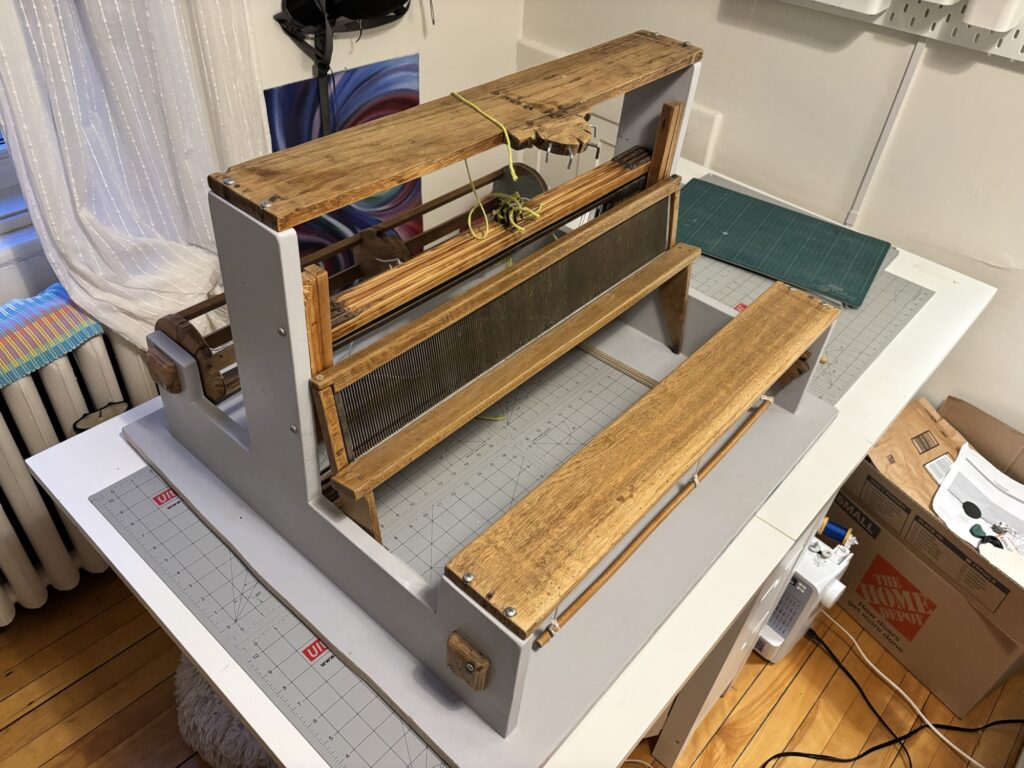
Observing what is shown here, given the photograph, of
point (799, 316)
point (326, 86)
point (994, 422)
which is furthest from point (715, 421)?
point (326, 86)

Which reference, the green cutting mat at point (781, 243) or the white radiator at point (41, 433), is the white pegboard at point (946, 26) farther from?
the white radiator at point (41, 433)

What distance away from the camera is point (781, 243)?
1790 millimetres

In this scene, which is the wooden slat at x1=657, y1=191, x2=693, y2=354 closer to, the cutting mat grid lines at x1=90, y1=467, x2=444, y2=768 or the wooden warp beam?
the wooden warp beam

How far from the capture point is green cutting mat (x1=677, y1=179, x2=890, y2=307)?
1.68 metres

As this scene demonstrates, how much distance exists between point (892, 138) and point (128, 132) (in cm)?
165

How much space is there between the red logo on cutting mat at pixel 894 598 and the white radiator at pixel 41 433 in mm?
1827

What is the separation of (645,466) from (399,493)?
0.37m

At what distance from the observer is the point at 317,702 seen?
2.98ft

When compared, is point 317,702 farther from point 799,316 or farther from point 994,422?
point 994,422

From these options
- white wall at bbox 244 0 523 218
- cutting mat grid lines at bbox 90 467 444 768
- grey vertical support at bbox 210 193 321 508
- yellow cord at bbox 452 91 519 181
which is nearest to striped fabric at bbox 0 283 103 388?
cutting mat grid lines at bbox 90 467 444 768

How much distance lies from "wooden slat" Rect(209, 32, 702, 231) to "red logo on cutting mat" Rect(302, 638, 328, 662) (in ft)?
1.74

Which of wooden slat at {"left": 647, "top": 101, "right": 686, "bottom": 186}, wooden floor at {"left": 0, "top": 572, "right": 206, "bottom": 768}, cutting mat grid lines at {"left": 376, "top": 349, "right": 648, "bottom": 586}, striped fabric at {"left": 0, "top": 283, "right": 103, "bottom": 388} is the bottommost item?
wooden floor at {"left": 0, "top": 572, "right": 206, "bottom": 768}

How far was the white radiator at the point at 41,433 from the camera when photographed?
1.56 m

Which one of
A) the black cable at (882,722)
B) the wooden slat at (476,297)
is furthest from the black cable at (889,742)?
the wooden slat at (476,297)
